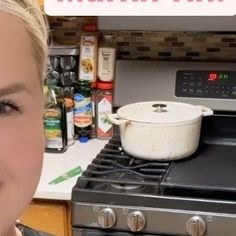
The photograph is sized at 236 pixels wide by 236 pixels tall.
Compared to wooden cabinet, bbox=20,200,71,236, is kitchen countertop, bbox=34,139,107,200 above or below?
above

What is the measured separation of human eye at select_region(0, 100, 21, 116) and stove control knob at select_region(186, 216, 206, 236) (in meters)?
0.90

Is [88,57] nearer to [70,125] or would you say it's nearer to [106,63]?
[106,63]

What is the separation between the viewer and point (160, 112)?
203cm

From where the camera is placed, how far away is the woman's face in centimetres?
95

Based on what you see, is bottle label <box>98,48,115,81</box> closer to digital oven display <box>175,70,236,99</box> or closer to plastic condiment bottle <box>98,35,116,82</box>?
plastic condiment bottle <box>98,35,116,82</box>

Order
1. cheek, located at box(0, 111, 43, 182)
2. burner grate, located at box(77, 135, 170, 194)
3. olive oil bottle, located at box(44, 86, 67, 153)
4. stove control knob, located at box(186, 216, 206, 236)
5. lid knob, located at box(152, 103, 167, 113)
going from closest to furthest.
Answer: cheek, located at box(0, 111, 43, 182) < stove control knob, located at box(186, 216, 206, 236) < burner grate, located at box(77, 135, 170, 194) < lid knob, located at box(152, 103, 167, 113) < olive oil bottle, located at box(44, 86, 67, 153)

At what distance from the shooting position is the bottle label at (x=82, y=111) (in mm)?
2359

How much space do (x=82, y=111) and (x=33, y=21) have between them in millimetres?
1302

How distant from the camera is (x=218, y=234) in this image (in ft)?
5.72

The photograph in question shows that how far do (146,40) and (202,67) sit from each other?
0.27 metres

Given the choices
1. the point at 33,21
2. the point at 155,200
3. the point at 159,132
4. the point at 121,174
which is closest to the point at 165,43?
the point at 159,132

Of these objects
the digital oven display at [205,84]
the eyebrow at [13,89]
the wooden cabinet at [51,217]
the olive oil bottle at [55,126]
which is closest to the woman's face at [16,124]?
the eyebrow at [13,89]

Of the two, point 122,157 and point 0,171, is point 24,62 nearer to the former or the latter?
point 0,171

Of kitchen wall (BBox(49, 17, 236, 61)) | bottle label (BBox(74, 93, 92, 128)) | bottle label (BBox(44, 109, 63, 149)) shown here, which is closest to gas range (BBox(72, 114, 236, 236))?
bottle label (BBox(44, 109, 63, 149))
